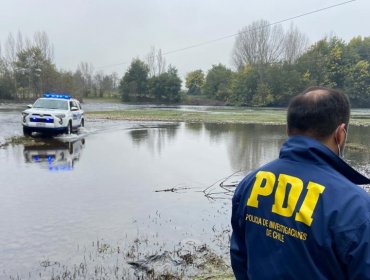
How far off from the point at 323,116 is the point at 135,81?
77.6m

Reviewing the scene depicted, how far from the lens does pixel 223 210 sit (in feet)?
27.2

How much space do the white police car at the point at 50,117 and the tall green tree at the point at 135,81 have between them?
58180mm

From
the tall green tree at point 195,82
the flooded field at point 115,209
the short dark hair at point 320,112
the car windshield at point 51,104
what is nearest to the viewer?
the short dark hair at point 320,112

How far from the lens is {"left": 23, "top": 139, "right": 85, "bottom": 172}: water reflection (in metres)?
12.1

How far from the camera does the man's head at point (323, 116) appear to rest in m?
2.05

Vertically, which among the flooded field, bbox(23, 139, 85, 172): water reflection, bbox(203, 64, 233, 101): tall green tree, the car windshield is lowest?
the flooded field

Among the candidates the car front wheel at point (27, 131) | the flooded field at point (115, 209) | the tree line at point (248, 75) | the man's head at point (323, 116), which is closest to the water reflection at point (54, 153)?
the flooded field at point (115, 209)

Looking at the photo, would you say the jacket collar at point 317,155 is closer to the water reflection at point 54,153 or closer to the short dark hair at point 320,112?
the short dark hair at point 320,112

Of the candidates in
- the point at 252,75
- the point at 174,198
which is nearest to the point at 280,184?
the point at 174,198

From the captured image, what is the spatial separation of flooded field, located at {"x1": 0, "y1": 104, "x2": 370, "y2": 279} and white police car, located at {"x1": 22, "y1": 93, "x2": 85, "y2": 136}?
2.41m

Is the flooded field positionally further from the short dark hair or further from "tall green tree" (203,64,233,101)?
"tall green tree" (203,64,233,101)

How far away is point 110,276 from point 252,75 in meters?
69.0

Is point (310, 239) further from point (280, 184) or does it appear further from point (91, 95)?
point (91, 95)

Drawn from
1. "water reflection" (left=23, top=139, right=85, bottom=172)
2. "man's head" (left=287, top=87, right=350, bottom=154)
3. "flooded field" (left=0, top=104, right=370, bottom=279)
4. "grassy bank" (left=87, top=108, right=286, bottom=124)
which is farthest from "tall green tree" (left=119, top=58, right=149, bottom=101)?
"man's head" (left=287, top=87, right=350, bottom=154)
